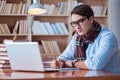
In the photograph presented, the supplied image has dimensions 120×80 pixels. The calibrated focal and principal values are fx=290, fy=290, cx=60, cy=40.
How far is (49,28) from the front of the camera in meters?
5.30

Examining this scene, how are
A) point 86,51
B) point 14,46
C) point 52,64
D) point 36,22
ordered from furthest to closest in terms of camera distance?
point 36,22, point 86,51, point 52,64, point 14,46

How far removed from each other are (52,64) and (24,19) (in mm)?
3213

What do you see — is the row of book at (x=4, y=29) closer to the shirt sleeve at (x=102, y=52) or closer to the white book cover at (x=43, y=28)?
the white book cover at (x=43, y=28)

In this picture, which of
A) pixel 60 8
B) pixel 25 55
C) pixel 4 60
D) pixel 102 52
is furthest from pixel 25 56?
pixel 60 8

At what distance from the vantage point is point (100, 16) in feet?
17.9

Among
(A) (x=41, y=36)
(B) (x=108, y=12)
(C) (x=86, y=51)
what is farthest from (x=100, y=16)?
(C) (x=86, y=51)

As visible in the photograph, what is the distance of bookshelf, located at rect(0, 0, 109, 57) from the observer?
5191mm

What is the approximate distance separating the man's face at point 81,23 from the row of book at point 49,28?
9.19 feet

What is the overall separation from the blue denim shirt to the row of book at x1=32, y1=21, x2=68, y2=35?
287 cm

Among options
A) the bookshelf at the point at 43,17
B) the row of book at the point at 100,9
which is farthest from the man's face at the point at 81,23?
the row of book at the point at 100,9

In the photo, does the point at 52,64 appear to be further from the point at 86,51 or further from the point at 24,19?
the point at 24,19

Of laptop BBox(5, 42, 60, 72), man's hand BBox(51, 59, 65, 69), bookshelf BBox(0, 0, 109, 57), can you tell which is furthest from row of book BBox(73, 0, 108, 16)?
laptop BBox(5, 42, 60, 72)

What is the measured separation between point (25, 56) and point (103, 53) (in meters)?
0.64

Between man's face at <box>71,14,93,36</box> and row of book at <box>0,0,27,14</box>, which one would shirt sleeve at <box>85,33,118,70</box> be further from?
row of book at <box>0,0,27,14</box>
